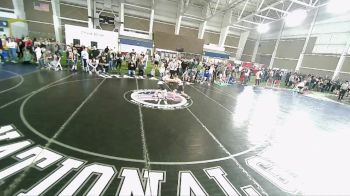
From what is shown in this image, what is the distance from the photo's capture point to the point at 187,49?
1158 inches

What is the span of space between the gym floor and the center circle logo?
38cm

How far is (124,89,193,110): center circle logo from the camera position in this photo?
7660 millimetres

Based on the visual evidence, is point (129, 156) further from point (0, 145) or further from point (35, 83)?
point (35, 83)

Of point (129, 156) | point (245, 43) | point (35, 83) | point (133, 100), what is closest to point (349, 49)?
point (245, 43)

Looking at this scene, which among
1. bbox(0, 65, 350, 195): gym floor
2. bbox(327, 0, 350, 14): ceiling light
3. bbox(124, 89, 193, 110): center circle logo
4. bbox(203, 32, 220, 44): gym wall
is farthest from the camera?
bbox(203, 32, 220, 44): gym wall

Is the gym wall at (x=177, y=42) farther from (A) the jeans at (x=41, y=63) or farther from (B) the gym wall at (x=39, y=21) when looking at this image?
(A) the jeans at (x=41, y=63)

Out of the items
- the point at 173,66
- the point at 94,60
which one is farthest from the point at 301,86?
the point at 94,60

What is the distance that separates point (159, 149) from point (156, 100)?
4318 mm

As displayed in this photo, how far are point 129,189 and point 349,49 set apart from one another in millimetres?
29359

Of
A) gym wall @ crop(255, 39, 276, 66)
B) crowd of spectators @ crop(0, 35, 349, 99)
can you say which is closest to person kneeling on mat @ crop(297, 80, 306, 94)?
crowd of spectators @ crop(0, 35, 349, 99)

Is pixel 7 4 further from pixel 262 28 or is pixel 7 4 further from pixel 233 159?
pixel 262 28

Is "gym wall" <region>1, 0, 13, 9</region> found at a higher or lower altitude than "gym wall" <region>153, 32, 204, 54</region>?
higher

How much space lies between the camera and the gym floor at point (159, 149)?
3.24 metres

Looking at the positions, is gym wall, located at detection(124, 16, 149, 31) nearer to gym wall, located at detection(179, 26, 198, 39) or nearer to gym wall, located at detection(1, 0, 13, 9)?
gym wall, located at detection(179, 26, 198, 39)
